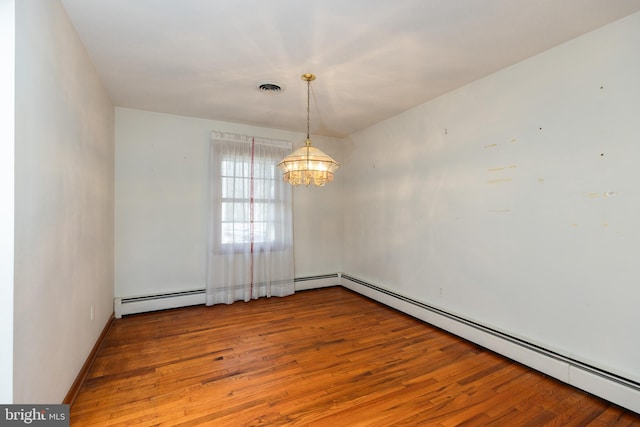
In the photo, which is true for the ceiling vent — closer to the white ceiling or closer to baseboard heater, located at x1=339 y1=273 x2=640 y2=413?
the white ceiling

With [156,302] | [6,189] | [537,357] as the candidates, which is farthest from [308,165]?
[156,302]

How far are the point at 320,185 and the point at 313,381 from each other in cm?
167

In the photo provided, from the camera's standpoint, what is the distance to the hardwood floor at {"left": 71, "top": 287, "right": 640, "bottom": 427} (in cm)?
184

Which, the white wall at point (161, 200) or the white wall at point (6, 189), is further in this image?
the white wall at point (161, 200)

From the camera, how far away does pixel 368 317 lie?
11.8 ft

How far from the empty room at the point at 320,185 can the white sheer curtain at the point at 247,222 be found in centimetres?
8

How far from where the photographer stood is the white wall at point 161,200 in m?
3.62

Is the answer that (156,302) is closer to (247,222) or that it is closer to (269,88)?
(247,222)

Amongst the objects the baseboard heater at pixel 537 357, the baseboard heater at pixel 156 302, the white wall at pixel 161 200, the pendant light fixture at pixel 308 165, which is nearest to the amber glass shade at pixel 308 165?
the pendant light fixture at pixel 308 165

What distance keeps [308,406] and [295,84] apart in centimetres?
285

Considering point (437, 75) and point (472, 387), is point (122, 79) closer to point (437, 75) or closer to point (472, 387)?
point (437, 75)

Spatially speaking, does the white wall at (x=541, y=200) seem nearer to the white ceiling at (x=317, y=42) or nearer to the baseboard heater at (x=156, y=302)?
the white ceiling at (x=317, y=42)

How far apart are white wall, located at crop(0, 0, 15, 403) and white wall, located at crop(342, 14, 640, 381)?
3.38m

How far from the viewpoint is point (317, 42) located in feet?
7.29
